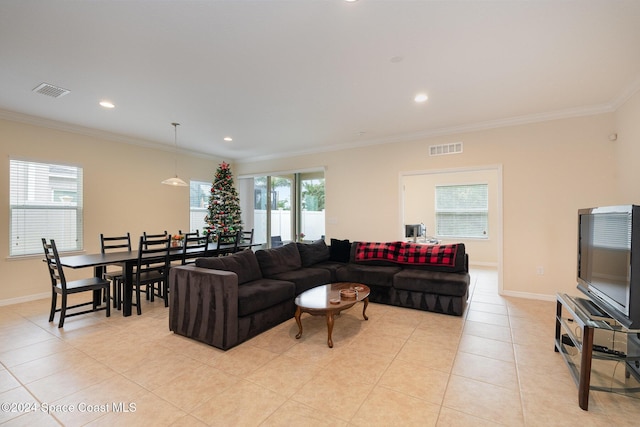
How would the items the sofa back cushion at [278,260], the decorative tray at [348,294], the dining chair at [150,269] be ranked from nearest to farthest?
the decorative tray at [348,294], the dining chair at [150,269], the sofa back cushion at [278,260]

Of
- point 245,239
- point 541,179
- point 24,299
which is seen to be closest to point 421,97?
point 541,179

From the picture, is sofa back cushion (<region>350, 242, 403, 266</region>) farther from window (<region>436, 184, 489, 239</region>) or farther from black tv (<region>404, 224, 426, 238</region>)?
window (<region>436, 184, 489, 239</region>)

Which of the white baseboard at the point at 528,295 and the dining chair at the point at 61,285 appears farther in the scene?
the white baseboard at the point at 528,295

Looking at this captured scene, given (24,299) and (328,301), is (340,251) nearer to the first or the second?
(328,301)

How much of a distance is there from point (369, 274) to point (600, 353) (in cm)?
260

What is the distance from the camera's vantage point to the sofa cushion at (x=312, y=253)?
4.72m

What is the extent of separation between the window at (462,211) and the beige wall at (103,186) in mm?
6374

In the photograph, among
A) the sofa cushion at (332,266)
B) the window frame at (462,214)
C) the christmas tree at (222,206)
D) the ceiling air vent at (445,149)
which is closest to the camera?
the sofa cushion at (332,266)

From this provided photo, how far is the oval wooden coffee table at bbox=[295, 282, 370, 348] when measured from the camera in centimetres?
285

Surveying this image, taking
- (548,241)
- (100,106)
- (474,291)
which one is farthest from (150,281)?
(548,241)

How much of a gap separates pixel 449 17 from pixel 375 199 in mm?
3788

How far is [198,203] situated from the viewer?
7.05 metres

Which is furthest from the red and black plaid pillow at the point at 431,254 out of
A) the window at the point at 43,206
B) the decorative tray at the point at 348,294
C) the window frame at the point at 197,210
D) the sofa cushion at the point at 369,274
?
the window at the point at 43,206

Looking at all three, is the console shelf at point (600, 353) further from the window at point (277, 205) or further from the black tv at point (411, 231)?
the window at point (277, 205)
